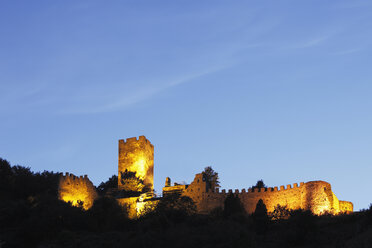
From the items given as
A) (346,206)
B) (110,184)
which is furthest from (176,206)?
(110,184)

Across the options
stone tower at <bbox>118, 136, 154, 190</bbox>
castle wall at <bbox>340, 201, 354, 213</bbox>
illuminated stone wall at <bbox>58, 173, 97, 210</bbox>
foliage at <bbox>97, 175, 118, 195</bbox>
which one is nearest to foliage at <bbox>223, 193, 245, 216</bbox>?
castle wall at <bbox>340, 201, 354, 213</bbox>

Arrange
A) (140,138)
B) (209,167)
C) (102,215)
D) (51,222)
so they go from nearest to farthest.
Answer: (51,222)
(102,215)
(209,167)
(140,138)

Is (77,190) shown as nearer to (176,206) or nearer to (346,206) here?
(176,206)

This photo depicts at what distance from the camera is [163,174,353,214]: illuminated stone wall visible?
164 ft

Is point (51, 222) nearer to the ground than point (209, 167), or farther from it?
nearer to the ground

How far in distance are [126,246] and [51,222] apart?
7649mm

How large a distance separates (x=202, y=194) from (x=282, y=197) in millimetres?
7618

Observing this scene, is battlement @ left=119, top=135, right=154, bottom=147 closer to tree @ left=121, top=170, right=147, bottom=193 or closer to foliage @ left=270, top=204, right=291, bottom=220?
tree @ left=121, top=170, right=147, bottom=193

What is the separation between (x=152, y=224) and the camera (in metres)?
50.1

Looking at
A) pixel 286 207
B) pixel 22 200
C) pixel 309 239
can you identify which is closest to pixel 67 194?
pixel 22 200

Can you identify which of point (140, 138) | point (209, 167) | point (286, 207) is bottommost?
point (286, 207)

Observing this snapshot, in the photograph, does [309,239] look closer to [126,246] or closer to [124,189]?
Result: [126,246]

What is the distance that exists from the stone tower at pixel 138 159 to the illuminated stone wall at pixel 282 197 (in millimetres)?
11884

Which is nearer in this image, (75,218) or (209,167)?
(75,218)
